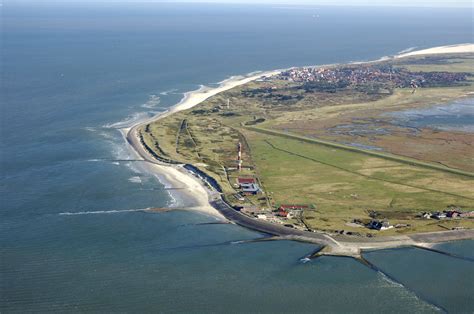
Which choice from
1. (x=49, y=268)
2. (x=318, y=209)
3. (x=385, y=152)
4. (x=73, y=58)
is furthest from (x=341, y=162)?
(x=73, y=58)

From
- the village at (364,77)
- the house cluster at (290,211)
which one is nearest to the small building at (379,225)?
the house cluster at (290,211)

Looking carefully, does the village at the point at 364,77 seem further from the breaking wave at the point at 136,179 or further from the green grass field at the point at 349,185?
the breaking wave at the point at 136,179

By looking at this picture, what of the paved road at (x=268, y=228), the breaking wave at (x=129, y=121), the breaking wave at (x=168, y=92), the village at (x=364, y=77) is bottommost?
the paved road at (x=268, y=228)

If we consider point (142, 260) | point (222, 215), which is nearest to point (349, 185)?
point (222, 215)

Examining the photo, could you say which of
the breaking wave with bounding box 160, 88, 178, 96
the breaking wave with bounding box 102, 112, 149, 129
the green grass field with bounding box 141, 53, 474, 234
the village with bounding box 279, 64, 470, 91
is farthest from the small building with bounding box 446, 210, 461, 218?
the village with bounding box 279, 64, 470, 91

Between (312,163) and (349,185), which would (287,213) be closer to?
(349,185)

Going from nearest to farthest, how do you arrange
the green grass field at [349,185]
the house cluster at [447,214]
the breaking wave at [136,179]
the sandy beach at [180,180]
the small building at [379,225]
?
1. the small building at [379,225]
2. the house cluster at [447,214]
3. the green grass field at [349,185]
4. the sandy beach at [180,180]
5. the breaking wave at [136,179]

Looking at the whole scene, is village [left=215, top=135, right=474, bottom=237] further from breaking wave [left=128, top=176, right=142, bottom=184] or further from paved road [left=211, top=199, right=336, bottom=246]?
breaking wave [left=128, top=176, right=142, bottom=184]
